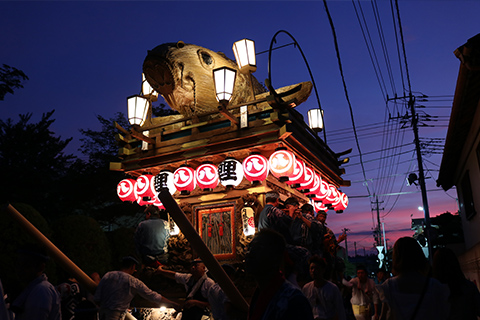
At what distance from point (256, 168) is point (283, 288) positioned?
707 centimetres

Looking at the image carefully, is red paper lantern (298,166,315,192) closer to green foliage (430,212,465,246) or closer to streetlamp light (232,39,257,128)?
streetlamp light (232,39,257,128)

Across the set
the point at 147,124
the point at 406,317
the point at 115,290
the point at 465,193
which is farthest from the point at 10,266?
the point at 465,193

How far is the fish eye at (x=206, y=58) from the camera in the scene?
11.6 metres

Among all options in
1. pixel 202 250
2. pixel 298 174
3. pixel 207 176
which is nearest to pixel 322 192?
pixel 298 174

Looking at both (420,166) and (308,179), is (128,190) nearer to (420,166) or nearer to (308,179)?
(308,179)

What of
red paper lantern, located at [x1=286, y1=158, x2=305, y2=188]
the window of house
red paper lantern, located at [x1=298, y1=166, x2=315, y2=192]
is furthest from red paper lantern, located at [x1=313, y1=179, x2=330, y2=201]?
the window of house

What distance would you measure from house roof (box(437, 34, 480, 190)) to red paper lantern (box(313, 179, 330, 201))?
4.16 metres

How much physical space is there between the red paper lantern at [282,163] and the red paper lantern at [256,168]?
0.71 feet

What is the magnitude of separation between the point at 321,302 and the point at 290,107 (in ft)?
17.5

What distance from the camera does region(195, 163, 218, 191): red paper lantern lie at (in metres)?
10.2

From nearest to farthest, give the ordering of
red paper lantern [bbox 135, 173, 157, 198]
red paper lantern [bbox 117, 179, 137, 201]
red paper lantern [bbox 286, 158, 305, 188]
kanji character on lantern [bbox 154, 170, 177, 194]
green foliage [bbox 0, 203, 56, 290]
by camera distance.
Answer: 1. red paper lantern [bbox 286, 158, 305, 188]
2. kanji character on lantern [bbox 154, 170, 177, 194]
3. red paper lantern [bbox 135, 173, 157, 198]
4. red paper lantern [bbox 117, 179, 137, 201]
5. green foliage [bbox 0, 203, 56, 290]

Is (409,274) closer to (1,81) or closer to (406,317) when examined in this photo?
(406,317)

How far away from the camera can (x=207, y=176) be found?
1023cm

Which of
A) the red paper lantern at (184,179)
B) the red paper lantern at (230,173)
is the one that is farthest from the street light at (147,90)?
the red paper lantern at (230,173)
